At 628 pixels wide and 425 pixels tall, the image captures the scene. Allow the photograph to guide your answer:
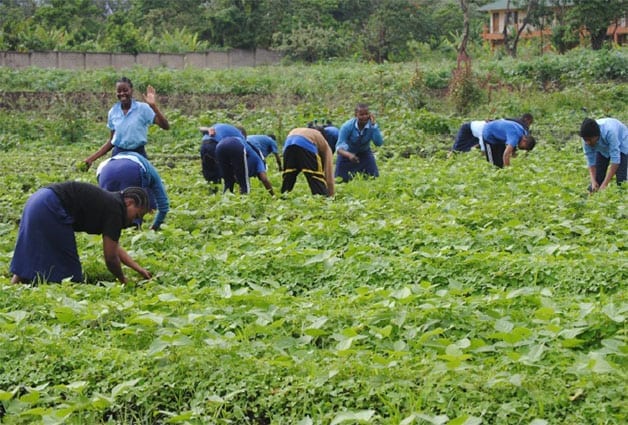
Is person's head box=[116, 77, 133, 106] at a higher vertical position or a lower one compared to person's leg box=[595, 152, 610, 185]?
higher

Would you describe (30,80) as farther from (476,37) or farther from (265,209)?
(476,37)

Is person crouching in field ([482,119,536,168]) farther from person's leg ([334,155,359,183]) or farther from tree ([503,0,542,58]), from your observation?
tree ([503,0,542,58])

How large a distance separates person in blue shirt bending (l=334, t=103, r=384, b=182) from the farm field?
437 mm

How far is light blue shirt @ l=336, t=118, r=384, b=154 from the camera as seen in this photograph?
40.5 feet

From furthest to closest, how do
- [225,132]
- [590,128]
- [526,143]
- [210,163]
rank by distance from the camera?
[526,143]
[210,163]
[225,132]
[590,128]

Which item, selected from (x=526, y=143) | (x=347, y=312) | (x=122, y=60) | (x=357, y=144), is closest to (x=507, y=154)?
(x=526, y=143)

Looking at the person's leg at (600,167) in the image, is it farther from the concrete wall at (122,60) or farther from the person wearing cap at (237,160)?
the concrete wall at (122,60)

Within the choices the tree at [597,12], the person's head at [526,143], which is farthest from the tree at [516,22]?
the person's head at [526,143]

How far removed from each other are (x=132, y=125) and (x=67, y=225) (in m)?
3.13

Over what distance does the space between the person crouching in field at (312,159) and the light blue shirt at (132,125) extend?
169 cm

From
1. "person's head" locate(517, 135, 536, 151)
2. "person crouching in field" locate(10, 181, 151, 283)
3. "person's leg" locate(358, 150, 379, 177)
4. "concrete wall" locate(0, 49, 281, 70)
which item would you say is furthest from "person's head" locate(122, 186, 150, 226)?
"concrete wall" locate(0, 49, 281, 70)

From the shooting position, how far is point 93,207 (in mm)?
7379

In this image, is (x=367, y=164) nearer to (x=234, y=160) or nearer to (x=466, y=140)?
(x=234, y=160)

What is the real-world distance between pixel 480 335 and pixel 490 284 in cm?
134
